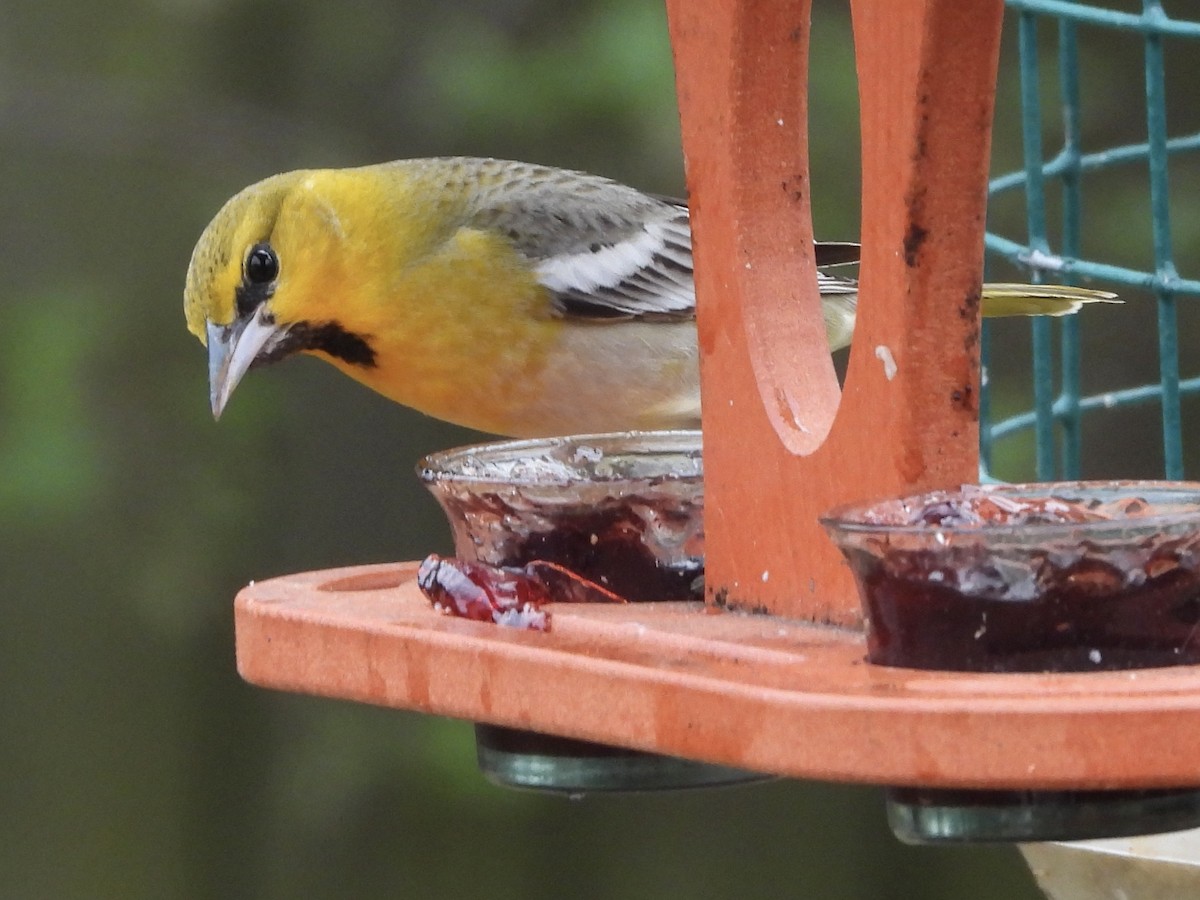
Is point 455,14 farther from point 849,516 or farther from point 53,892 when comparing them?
point 849,516

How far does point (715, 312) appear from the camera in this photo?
2174 mm

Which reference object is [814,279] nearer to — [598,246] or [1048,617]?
[1048,617]

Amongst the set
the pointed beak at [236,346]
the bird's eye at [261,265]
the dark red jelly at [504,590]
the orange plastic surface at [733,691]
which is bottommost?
the orange plastic surface at [733,691]

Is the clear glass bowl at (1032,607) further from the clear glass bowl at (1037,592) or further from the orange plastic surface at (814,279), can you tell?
the orange plastic surface at (814,279)

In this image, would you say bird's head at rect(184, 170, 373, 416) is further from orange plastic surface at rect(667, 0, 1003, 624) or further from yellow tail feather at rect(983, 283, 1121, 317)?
orange plastic surface at rect(667, 0, 1003, 624)

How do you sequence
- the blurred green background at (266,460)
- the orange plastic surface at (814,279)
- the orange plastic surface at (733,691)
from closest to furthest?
the orange plastic surface at (733,691)
the orange plastic surface at (814,279)
the blurred green background at (266,460)

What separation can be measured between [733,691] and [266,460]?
181 inches

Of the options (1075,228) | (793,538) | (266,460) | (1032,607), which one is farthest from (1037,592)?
(266,460)

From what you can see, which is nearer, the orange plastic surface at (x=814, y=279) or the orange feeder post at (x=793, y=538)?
the orange feeder post at (x=793, y=538)

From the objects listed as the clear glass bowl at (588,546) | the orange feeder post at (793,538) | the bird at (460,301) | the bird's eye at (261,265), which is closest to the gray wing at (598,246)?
the bird at (460,301)

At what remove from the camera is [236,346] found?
3516 millimetres

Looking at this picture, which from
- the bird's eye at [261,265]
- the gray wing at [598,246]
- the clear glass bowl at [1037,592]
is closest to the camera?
the clear glass bowl at [1037,592]

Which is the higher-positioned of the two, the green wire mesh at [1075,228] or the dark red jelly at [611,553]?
the green wire mesh at [1075,228]

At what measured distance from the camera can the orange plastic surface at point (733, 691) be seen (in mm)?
1383
